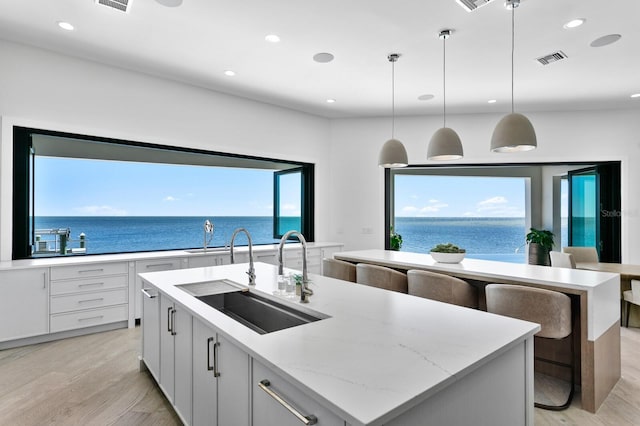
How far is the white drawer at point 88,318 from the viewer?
333cm

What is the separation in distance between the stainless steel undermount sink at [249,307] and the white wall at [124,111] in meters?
2.57

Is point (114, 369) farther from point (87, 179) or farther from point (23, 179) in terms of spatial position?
point (87, 179)

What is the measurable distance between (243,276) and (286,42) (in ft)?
7.39

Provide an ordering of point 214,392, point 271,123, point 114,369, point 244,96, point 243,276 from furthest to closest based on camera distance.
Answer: point 271,123, point 244,96, point 114,369, point 243,276, point 214,392

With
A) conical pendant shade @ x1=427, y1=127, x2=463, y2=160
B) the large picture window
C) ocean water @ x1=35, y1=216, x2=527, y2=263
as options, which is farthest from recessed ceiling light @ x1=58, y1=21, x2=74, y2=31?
ocean water @ x1=35, y1=216, x2=527, y2=263

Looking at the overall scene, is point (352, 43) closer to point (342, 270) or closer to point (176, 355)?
point (342, 270)

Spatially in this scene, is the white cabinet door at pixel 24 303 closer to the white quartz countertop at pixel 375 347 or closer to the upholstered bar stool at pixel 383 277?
the white quartz countertop at pixel 375 347

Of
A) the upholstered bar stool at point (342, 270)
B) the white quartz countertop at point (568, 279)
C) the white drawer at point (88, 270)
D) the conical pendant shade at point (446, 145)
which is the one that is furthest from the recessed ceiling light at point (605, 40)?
the white drawer at point (88, 270)

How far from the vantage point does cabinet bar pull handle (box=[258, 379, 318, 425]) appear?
2.92 ft

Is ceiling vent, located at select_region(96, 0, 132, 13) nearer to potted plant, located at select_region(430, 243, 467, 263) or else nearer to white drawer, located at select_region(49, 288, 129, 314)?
white drawer, located at select_region(49, 288, 129, 314)

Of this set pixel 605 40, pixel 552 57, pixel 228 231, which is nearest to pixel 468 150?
pixel 552 57

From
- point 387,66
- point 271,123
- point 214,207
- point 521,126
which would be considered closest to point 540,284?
point 521,126

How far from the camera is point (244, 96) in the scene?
4.93 m

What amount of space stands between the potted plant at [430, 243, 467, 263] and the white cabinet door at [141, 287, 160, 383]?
7.31 ft
